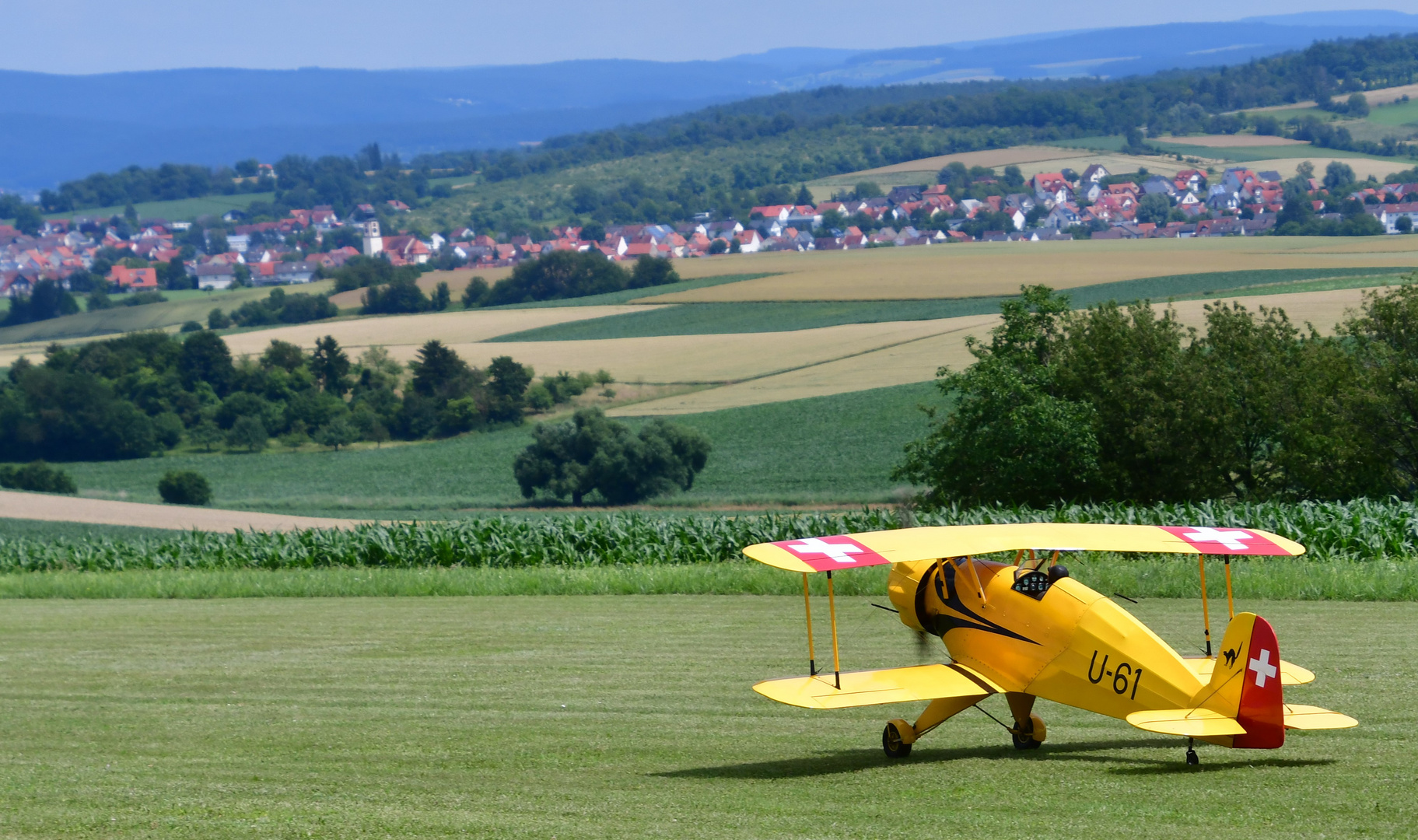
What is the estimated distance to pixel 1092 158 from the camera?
19650cm

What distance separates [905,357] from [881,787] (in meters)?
62.7

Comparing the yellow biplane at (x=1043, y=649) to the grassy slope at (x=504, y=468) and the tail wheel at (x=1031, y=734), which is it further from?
the grassy slope at (x=504, y=468)

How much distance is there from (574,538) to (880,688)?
60.0 ft

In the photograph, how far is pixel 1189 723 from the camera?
8.70 metres

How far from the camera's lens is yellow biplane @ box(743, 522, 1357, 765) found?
879cm

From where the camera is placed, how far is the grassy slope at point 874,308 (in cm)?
7875

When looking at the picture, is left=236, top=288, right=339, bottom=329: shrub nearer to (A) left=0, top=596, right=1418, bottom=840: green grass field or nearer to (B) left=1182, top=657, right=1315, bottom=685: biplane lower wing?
(A) left=0, top=596, right=1418, bottom=840: green grass field

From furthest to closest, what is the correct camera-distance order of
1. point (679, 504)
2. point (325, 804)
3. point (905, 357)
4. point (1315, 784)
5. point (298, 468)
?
point (905, 357), point (298, 468), point (679, 504), point (325, 804), point (1315, 784)

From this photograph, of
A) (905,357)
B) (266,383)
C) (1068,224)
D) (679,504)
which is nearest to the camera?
(679,504)

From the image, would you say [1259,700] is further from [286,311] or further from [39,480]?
[286,311]

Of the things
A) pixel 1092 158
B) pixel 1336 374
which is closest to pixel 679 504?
pixel 1336 374

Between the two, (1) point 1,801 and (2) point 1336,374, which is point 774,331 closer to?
(2) point 1336,374

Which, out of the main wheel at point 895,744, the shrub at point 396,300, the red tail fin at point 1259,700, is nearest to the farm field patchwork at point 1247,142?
the shrub at point 396,300

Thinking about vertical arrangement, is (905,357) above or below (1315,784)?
below
